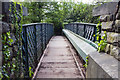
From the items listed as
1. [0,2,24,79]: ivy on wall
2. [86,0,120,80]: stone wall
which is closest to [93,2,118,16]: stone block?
[86,0,120,80]: stone wall

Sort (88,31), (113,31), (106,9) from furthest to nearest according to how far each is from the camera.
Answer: (88,31) < (106,9) < (113,31)

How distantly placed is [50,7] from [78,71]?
1397 cm

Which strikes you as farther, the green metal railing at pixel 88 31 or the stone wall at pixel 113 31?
the green metal railing at pixel 88 31

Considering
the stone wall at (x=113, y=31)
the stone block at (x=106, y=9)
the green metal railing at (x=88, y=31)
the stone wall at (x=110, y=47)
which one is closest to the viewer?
the stone wall at (x=110, y=47)

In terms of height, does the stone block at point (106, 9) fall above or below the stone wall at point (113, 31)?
above

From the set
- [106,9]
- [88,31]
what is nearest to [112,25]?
[106,9]

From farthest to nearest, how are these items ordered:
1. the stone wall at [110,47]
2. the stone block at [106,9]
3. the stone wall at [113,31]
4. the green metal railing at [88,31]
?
the green metal railing at [88,31] < the stone block at [106,9] < the stone wall at [113,31] < the stone wall at [110,47]

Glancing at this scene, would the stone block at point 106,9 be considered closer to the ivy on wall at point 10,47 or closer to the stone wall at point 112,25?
the stone wall at point 112,25

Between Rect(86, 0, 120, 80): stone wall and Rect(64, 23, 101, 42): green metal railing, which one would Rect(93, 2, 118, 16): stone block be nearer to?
Rect(86, 0, 120, 80): stone wall

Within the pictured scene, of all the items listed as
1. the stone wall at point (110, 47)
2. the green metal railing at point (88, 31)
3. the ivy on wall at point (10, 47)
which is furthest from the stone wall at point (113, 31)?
the ivy on wall at point (10, 47)

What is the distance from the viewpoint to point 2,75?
1.28 meters

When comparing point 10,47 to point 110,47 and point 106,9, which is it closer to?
point 110,47

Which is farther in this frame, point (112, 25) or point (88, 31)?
point (88, 31)

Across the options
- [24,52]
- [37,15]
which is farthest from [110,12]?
[37,15]
